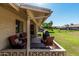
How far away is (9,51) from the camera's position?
790 centimetres

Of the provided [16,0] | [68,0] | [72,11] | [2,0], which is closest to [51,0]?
Result: [68,0]

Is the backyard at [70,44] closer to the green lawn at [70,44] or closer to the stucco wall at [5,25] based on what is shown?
the green lawn at [70,44]

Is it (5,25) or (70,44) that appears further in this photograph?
(70,44)

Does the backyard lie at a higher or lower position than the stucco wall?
lower

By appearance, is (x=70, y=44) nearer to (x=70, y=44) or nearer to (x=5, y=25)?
(x=70, y=44)

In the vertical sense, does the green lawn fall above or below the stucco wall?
below

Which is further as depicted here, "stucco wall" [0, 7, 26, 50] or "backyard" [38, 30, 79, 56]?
"backyard" [38, 30, 79, 56]

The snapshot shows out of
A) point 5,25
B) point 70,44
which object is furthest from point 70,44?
point 5,25

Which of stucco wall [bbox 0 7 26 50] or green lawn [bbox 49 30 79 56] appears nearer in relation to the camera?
stucco wall [bbox 0 7 26 50]

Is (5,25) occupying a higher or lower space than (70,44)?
higher

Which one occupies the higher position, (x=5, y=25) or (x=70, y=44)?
(x=5, y=25)

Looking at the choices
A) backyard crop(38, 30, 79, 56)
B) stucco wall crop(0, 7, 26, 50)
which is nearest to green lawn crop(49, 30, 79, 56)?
backyard crop(38, 30, 79, 56)

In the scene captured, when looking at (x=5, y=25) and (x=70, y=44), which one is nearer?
(x=5, y=25)

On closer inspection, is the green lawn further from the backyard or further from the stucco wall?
the stucco wall
